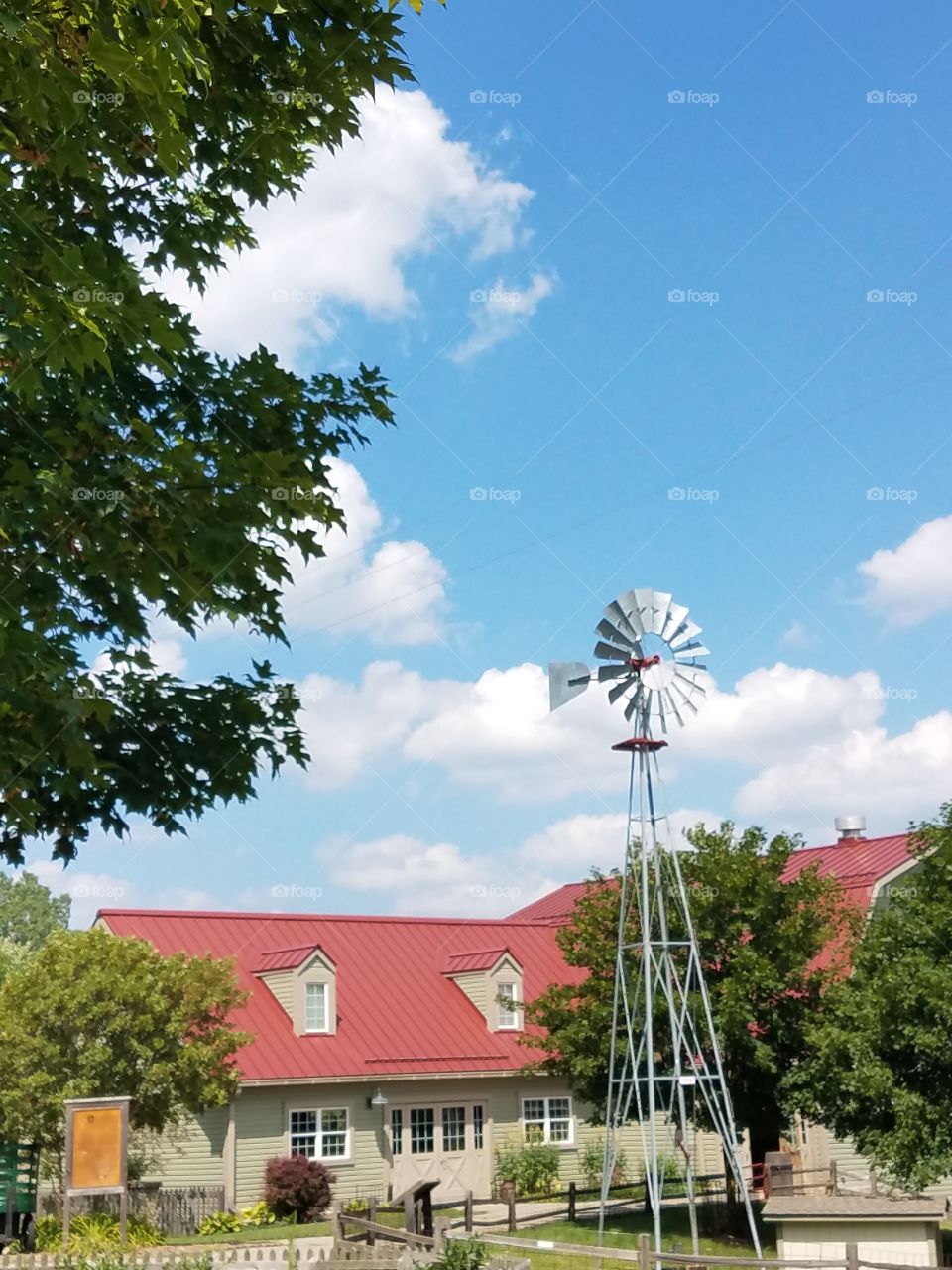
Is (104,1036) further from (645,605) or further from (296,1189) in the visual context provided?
(645,605)

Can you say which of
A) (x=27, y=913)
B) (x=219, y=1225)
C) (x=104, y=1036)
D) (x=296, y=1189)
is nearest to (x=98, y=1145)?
(x=104, y=1036)

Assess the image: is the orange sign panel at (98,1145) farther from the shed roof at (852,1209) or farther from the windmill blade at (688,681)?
the windmill blade at (688,681)

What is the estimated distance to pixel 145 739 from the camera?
10352mm

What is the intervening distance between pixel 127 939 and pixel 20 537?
68.4 ft

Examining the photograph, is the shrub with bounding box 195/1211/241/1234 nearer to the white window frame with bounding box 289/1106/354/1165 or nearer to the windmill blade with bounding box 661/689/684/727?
the white window frame with bounding box 289/1106/354/1165

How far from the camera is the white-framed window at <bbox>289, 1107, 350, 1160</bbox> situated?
32.7 metres

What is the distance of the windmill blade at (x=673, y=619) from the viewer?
24156mm

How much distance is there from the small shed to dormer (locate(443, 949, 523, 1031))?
1797 cm

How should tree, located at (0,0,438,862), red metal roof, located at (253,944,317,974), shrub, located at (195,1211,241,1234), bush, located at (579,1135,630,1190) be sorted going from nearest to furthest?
1. tree, located at (0,0,438,862)
2. shrub, located at (195,1211,241,1234)
3. red metal roof, located at (253,944,317,974)
4. bush, located at (579,1135,630,1190)

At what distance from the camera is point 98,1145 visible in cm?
2195

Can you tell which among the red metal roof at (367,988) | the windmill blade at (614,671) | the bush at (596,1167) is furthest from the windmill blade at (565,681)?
the bush at (596,1167)

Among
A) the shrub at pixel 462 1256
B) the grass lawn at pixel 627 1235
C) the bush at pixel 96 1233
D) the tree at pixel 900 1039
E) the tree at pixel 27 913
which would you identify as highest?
the tree at pixel 27 913

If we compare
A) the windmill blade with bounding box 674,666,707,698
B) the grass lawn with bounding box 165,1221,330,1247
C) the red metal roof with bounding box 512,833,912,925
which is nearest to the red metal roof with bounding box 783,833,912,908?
the red metal roof with bounding box 512,833,912,925

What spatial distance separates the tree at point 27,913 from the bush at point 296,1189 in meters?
62.0
